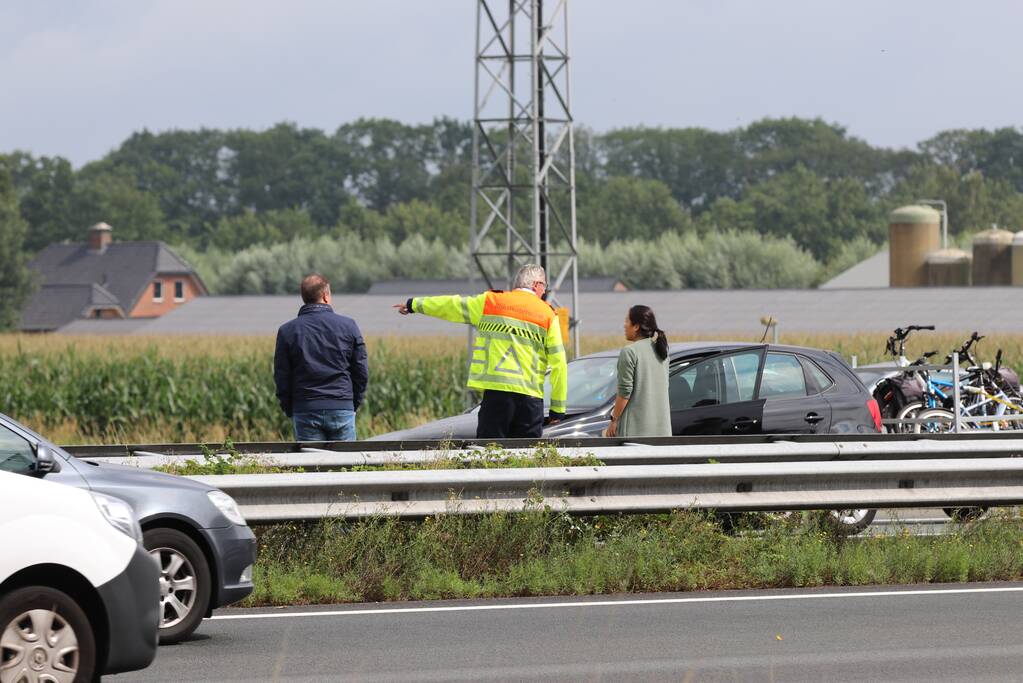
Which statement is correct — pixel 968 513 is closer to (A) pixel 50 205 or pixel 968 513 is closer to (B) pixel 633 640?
(B) pixel 633 640

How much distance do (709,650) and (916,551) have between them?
323 centimetres

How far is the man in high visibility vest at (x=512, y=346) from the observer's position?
41.8 feet

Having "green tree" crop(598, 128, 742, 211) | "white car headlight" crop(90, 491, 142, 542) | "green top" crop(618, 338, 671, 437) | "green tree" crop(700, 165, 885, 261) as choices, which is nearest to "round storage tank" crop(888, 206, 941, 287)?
"green top" crop(618, 338, 671, 437)

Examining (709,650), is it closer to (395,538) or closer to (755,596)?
(755,596)

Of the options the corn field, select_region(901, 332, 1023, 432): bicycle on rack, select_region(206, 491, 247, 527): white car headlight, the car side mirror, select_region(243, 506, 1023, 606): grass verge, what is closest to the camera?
the car side mirror

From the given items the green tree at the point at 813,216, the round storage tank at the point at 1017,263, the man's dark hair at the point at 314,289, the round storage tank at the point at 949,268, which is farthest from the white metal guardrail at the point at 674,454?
the green tree at the point at 813,216

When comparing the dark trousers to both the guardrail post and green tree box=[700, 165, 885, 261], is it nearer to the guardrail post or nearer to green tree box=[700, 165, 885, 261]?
the guardrail post

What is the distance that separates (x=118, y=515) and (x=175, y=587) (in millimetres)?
1813

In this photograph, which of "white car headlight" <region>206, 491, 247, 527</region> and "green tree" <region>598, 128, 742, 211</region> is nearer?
"white car headlight" <region>206, 491, 247, 527</region>

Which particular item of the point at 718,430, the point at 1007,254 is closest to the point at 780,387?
the point at 718,430

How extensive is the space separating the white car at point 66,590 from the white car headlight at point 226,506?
79.5 inches

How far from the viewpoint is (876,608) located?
10.2m

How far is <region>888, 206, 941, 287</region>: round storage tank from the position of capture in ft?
252

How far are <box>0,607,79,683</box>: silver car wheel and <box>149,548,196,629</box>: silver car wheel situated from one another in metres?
1.95
